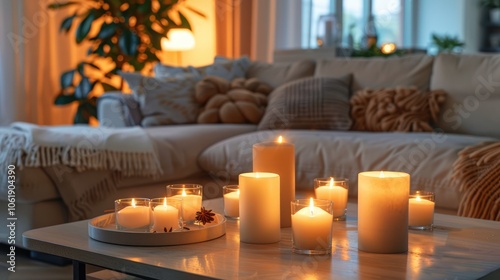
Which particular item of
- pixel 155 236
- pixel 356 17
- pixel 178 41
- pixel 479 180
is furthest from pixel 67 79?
pixel 356 17

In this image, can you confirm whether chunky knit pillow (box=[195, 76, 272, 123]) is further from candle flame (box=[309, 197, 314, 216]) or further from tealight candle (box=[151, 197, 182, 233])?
candle flame (box=[309, 197, 314, 216])

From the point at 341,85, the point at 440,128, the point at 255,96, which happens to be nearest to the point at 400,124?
the point at 440,128

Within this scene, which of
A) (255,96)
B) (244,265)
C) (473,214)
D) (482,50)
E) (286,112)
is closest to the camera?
(244,265)

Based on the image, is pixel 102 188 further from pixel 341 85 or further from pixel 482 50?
pixel 482 50

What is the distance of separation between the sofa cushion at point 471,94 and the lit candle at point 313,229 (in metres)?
1.86

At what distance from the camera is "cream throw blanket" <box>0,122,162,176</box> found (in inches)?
96.0

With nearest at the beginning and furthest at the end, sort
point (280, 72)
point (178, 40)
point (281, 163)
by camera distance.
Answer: point (281, 163) → point (280, 72) → point (178, 40)

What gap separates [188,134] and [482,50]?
19.4ft

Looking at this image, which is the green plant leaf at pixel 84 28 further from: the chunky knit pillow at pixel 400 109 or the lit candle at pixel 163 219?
the lit candle at pixel 163 219

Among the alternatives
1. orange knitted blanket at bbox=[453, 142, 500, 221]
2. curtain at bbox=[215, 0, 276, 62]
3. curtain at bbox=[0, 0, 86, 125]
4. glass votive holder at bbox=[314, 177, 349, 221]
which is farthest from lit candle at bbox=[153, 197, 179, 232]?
curtain at bbox=[215, 0, 276, 62]

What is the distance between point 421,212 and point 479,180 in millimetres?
754

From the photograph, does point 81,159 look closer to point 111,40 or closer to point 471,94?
point 471,94

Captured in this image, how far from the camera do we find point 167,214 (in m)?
1.37

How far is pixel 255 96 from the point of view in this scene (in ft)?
11.4
